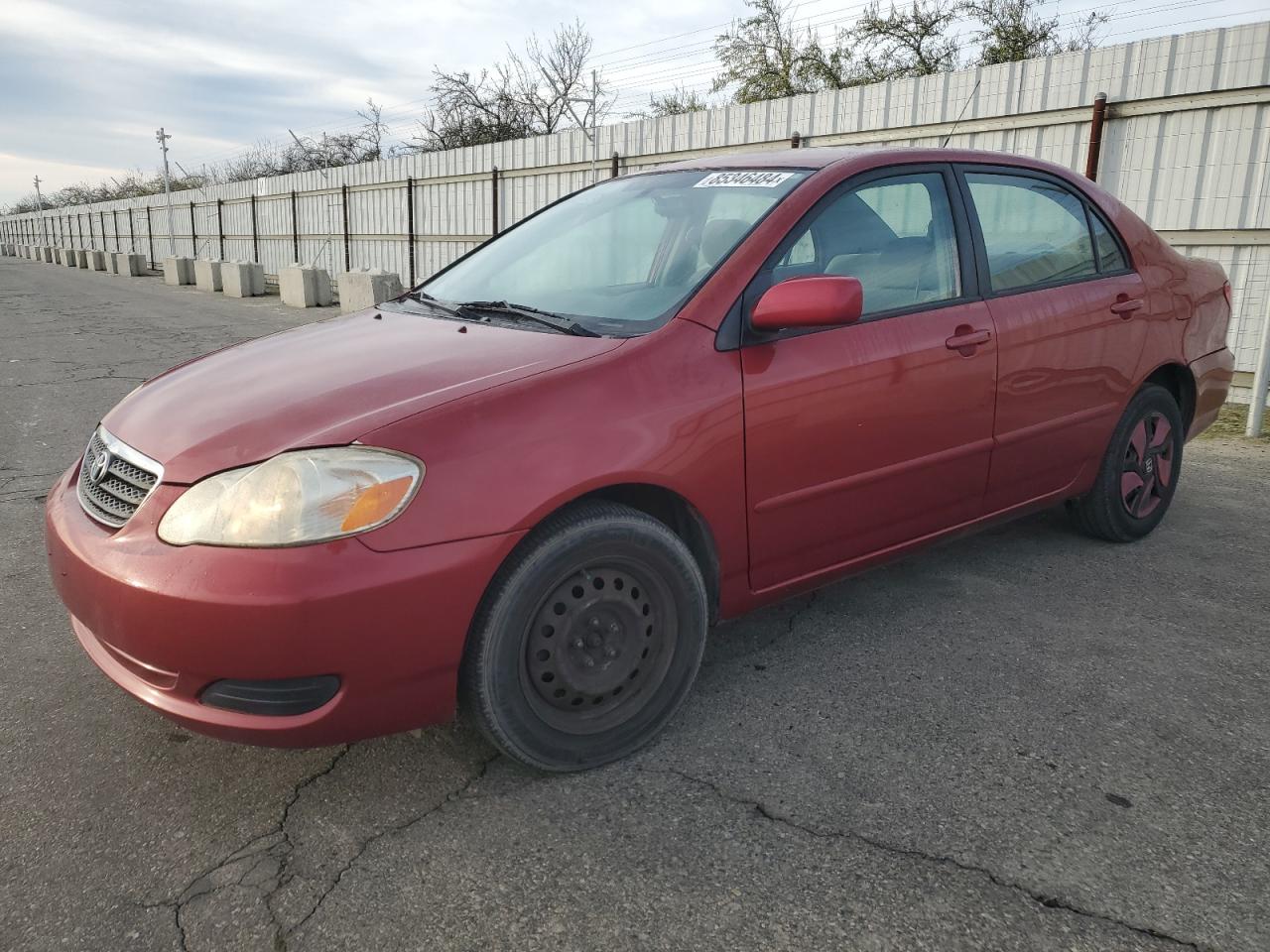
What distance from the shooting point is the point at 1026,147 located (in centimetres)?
872

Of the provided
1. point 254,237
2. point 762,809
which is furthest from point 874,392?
point 254,237

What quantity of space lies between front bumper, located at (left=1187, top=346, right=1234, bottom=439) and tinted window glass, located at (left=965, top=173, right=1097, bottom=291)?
34.4 inches

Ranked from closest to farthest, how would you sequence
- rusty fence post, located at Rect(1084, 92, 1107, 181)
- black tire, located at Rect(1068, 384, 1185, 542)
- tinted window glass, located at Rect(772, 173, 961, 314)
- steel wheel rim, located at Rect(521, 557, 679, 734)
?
steel wheel rim, located at Rect(521, 557, 679, 734), tinted window glass, located at Rect(772, 173, 961, 314), black tire, located at Rect(1068, 384, 1185, 542), rusty fence post, located at Rect(1084, 92, 1107, 181)

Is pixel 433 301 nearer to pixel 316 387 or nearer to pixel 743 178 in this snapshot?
pixel 316 387

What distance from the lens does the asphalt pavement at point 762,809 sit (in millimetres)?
1795

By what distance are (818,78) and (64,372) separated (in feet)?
79.4

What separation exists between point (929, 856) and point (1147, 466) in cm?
258

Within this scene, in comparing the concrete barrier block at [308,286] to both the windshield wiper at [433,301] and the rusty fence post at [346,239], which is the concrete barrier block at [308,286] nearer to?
the rusty fence post at [346,239]

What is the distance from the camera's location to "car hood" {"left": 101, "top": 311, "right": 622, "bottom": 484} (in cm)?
208

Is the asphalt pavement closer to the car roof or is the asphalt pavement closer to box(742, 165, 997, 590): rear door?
box(742, 165, 997, 590): rear door

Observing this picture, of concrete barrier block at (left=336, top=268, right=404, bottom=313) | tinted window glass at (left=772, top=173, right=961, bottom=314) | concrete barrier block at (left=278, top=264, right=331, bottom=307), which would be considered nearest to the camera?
tinted window glass at (left=772, top=173, right=961, bottom=314)

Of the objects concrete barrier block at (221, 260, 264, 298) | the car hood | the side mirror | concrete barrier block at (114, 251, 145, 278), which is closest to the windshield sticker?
the side mirror

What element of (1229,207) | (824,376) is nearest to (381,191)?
(1229,207)

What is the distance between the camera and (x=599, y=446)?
2.19 meters
